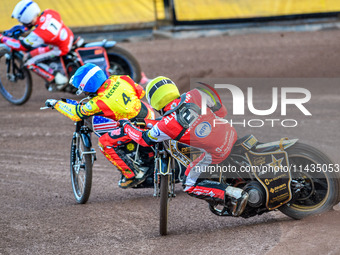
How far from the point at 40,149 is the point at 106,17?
21.8 feet

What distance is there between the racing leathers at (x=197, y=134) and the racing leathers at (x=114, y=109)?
3.26 feet

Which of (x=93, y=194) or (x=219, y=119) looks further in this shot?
(x=93, y=194)

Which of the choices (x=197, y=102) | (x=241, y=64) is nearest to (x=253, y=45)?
(x=241, y=64)

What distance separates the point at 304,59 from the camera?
44.5 feet

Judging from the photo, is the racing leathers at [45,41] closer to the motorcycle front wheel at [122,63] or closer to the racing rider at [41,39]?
the racing rider at [41,39]

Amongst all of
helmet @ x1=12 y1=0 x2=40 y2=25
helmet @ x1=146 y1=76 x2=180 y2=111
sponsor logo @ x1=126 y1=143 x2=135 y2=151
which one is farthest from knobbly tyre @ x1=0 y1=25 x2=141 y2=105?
helmet @ x1=146 y1=76 x2=180 y2=111

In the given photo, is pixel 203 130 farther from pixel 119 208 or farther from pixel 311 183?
pixel 119 208

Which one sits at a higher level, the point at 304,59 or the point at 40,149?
the point at 304,59

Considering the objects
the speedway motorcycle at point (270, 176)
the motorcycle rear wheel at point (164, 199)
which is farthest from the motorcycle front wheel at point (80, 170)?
the motorcycle rear wheel at point (164, 199)

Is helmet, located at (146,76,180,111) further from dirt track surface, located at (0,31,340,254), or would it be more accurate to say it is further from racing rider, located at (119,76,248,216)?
dirt track surface, located at (0,31,340,254)

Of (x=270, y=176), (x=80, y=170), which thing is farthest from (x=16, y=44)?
(x=270, y=176)

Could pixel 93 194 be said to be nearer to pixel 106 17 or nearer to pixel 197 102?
pixel 197 102

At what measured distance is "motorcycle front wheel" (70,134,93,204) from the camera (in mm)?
6855

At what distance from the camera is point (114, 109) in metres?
6.75
